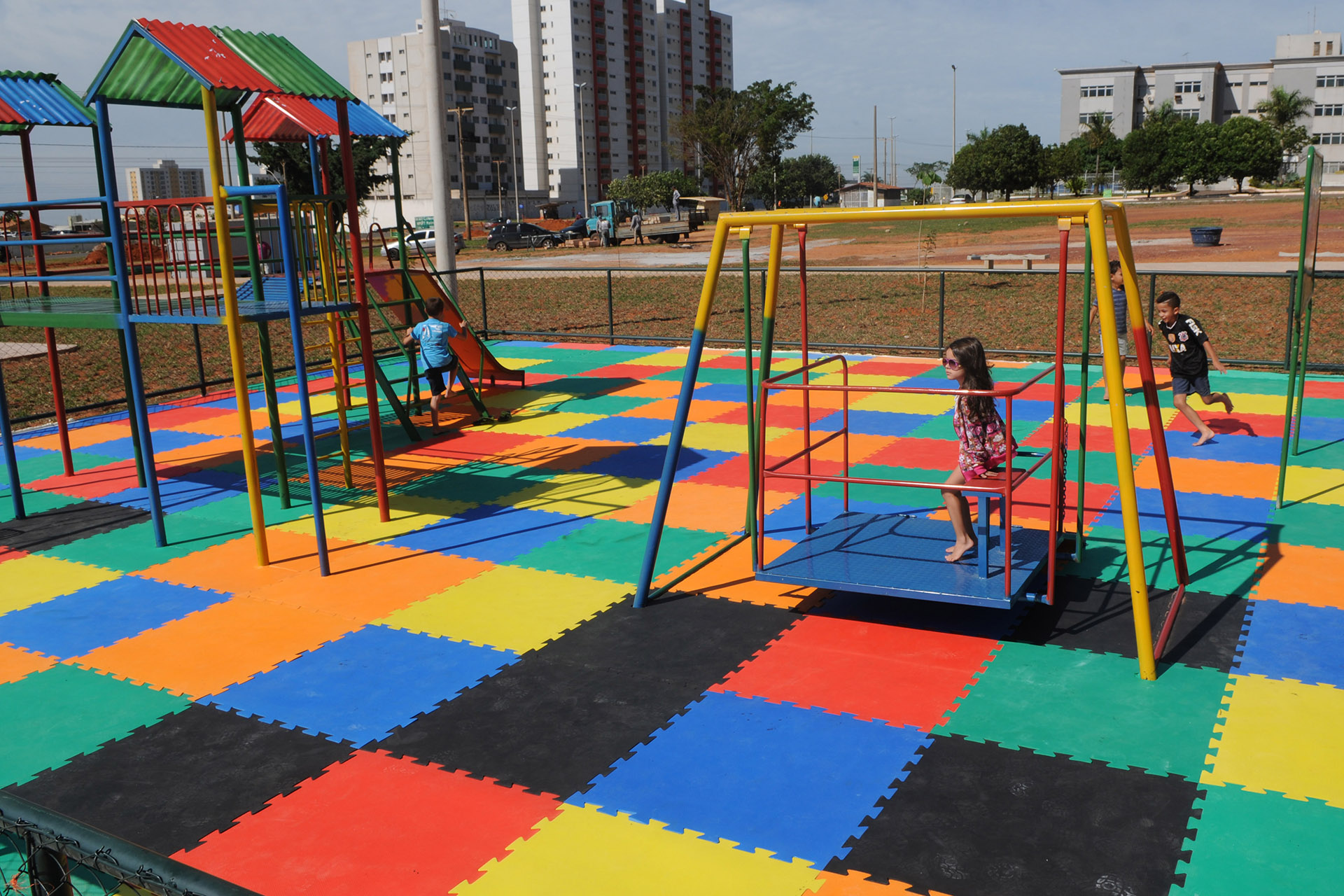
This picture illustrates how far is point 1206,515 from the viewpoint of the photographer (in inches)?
336

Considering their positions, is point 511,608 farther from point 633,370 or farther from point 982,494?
point 633,370

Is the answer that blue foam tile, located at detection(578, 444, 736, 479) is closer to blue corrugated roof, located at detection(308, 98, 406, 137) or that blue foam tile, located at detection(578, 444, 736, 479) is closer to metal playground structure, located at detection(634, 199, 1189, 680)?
metal playground structure, located at detection(634, 199, 1189, 680)

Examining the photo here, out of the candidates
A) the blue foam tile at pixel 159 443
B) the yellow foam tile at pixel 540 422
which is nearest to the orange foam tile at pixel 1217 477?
the yellow foam tile at pixel 540 422

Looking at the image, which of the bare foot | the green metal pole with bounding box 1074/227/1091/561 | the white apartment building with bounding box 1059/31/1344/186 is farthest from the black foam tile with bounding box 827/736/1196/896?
the white apartment building with bounding box 1059/31/1344/186

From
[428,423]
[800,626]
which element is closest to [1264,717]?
[800,626]

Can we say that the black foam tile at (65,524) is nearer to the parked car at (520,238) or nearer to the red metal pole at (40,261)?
the red metal pole at (40,261)

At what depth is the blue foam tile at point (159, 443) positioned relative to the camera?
1209cm

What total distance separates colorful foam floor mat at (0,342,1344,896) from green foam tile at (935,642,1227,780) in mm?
22

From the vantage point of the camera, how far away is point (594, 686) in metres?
5.79

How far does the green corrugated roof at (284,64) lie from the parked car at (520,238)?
50167 mm

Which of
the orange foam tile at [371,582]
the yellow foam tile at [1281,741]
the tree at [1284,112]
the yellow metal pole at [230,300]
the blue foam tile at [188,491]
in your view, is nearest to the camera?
the yellow foam tile at [1281,741]

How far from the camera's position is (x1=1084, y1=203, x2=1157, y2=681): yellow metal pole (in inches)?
213

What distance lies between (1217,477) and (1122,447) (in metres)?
5.07

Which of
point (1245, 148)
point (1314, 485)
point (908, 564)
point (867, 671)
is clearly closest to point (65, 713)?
point (867, 671)
